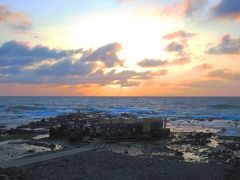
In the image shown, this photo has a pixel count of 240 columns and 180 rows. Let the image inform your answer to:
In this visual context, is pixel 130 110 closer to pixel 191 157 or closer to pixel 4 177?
pixel 191 157

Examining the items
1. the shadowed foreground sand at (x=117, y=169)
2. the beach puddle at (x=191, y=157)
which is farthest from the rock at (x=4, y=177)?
the beach puddle at (x=191, y=157)

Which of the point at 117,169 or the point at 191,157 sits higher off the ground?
the point at 117,169

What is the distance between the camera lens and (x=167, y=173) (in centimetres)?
1966

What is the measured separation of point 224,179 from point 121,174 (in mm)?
5028

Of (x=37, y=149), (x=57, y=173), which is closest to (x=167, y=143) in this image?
(x=37, y=149)

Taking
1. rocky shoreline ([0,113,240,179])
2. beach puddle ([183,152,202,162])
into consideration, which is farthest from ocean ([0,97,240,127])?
beach puddle ([183,152,202,162])

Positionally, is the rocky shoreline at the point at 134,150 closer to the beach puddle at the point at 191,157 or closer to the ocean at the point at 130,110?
the beach puddle at the point at 191,157

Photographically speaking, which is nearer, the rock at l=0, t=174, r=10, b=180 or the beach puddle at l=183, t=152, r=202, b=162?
the rock at l=0, t=174, r=10, b=180

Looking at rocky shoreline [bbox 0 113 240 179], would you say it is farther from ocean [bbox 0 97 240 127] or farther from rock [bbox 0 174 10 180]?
ocean [bbox 0 97 240 127]

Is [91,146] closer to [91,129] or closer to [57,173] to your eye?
[91,129]

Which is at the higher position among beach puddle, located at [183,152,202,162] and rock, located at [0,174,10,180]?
rock, located at [0,174,10,180]

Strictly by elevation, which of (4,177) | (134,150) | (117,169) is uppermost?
(4,177)

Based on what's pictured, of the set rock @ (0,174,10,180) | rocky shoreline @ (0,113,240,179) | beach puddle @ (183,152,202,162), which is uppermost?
rock @ (0,174,10,180)

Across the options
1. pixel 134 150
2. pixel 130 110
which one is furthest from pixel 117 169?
pixel 130 110
